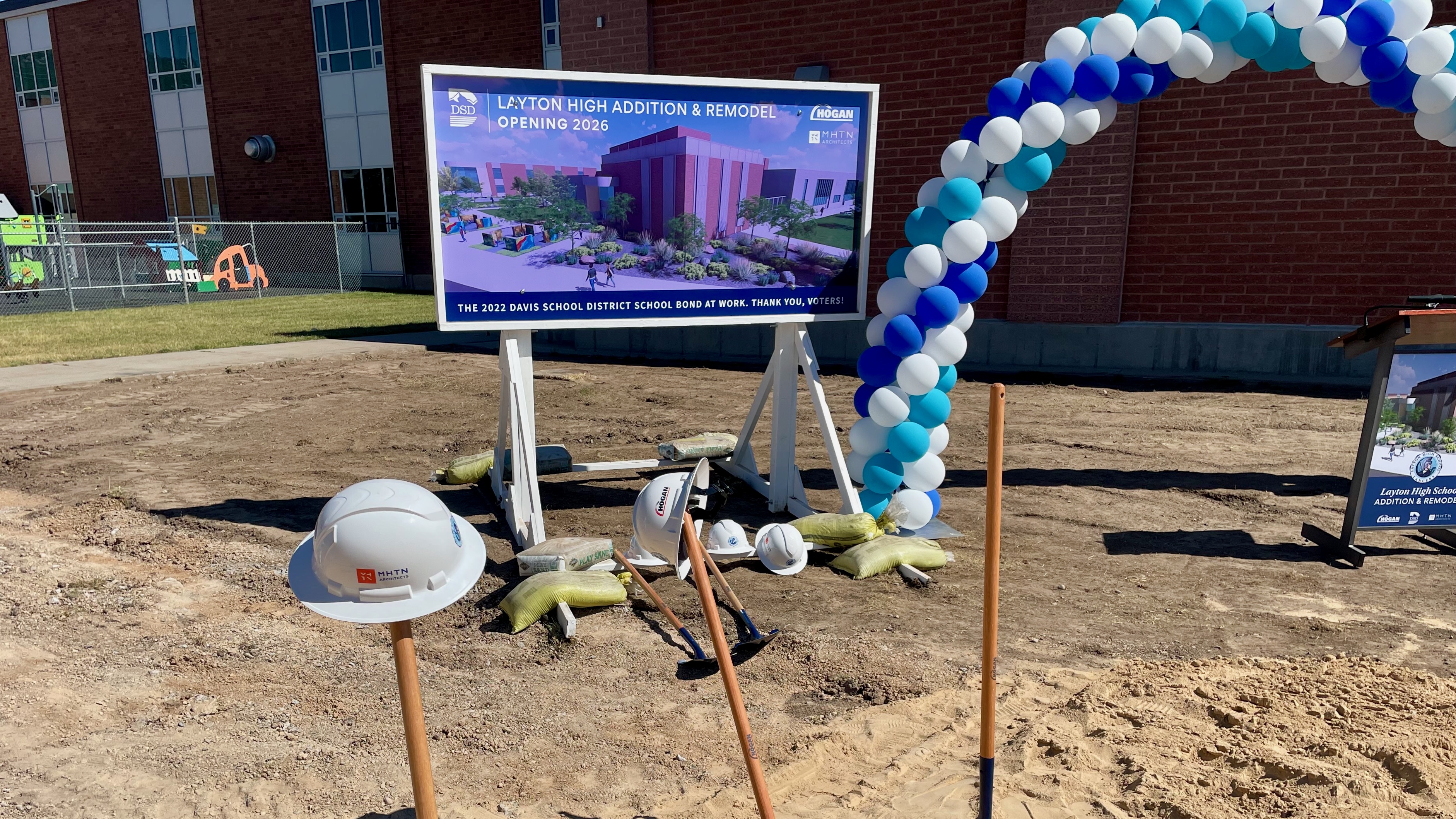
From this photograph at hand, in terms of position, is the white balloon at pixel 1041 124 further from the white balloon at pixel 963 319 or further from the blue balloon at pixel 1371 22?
the blue balloon at pixel 1371 22

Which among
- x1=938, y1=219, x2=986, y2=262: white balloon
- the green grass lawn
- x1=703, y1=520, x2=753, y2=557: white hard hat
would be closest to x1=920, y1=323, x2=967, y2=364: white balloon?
x1=938, y1=219, x2=986, y2=262: white balloon

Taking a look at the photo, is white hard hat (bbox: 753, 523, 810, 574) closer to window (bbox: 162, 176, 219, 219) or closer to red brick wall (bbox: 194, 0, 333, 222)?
red brick wall (bbox: 194, 0, 333, 222)

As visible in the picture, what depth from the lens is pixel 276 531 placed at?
251 inches

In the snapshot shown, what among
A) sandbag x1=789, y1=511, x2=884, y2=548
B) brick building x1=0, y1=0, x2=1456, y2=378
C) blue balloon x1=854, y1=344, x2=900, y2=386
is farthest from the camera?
brick building x1=0, y1=0, x2=1456, y2=378

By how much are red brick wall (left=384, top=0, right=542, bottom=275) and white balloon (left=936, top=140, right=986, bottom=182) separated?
19982mm

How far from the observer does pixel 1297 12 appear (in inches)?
242

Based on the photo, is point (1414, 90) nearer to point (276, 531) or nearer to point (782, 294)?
point (782, 294)

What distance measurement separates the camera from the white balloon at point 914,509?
623cm

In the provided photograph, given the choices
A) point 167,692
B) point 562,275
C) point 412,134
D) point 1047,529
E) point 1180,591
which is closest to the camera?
point 167,692

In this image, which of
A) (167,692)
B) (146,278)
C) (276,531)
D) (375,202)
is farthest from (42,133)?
(167,692)

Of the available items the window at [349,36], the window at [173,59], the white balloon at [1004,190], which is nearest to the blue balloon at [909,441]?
the white balloon at [1004,190]

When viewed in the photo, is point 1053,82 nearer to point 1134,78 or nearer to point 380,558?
point 1134,78

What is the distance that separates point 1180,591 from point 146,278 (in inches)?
1138

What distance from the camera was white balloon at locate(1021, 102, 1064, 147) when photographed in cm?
609
